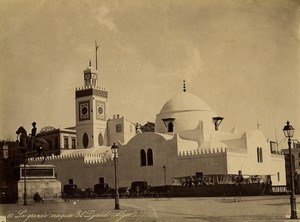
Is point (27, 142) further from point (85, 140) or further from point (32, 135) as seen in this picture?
point (85, 140)

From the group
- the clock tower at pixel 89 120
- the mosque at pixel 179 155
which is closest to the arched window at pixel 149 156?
the mosque at pixel 179 155

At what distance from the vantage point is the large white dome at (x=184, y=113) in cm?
2625

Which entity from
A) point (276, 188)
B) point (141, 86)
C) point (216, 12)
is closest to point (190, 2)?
point (216, 12)

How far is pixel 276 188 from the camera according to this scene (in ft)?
63.7

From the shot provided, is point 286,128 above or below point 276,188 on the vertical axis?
above

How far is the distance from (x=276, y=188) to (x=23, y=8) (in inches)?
484

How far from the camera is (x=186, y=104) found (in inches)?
1046

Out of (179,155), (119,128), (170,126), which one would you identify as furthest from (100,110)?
(179,155)

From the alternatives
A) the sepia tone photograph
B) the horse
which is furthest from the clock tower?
the sepia tone photograph

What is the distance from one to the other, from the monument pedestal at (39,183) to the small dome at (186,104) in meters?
12.1

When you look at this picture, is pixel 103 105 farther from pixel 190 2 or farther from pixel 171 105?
pixel 190 2

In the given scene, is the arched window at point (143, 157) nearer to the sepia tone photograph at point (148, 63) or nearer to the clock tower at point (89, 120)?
the clock tower at point (89, 120)

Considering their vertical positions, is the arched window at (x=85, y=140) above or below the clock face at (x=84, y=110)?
below

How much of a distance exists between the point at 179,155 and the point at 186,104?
3.86 meters
